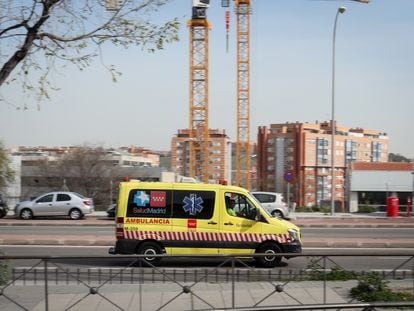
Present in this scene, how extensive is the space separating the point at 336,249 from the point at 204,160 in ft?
212

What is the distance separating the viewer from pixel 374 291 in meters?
7.88

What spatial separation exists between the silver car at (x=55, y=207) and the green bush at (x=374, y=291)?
2258 centimetres

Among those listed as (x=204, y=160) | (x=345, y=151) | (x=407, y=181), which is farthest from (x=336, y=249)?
(x=345, y=151)

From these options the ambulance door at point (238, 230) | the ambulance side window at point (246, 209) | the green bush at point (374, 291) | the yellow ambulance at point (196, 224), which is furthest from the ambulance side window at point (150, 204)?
the green bush at point (374, 291)

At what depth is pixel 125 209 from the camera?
12.6 metres

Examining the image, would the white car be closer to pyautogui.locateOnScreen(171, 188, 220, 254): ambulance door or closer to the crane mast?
pyautogui.locateOnScreen(171, 188, 220, 254): ambulance door

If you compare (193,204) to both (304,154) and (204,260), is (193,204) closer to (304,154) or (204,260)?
(204,260)

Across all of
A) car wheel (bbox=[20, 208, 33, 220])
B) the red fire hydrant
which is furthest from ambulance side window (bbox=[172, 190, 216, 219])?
the red fire hydrant

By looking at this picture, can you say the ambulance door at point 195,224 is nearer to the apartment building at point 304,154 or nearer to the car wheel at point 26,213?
the car wheel at point 26,213

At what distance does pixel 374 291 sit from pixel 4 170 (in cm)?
4164

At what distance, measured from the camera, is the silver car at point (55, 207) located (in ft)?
94.2

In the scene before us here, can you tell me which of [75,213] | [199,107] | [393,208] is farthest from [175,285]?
[199,107]

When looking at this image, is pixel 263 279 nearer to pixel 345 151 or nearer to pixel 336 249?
pixel 336 249

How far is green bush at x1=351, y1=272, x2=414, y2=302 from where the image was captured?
7.68 meters
